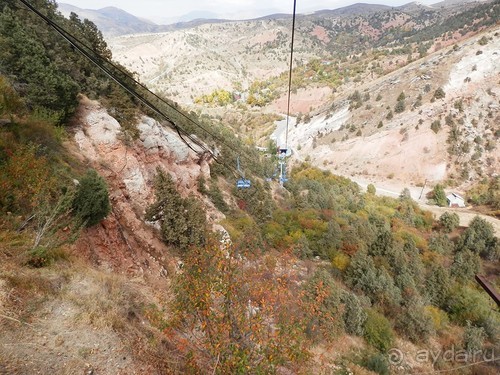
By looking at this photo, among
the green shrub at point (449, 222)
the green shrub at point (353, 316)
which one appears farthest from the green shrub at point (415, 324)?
the green shrub at point (449, 222)

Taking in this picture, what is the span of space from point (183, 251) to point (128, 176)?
295 inches

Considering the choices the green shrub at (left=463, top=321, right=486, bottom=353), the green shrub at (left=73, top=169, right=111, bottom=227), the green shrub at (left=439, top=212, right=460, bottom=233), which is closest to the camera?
the green shrub at (left=73, top=169, right=111, bottom=227)

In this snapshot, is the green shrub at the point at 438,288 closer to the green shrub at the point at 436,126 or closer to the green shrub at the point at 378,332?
the green shrub at the point at 378,332

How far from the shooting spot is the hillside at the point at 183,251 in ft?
24.8

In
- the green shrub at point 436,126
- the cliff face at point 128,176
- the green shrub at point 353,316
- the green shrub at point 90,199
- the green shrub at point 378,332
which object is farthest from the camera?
the green shrub at point 436,126

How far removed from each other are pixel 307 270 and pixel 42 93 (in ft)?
81.2

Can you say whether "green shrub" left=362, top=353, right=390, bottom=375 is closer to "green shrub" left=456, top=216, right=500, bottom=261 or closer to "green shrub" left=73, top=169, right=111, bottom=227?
"green shrub" left=73, top=169, right=111, bottom=227

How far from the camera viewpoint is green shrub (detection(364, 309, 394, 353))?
22078mm

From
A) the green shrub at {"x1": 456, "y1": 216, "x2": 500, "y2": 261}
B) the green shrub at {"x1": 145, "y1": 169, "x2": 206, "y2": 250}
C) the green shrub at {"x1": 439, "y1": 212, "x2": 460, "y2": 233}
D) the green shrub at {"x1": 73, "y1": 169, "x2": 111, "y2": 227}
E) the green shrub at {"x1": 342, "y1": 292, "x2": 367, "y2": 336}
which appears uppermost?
the green shrub at {"x1": 73, "y1": 169, "x2": 111, "y2": 227}

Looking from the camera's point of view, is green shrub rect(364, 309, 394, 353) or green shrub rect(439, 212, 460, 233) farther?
green shrub rect(439, 212, 460, 233)

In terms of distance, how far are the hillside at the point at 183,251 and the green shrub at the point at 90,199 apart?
0.06m

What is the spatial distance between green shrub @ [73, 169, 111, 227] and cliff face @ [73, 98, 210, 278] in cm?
94

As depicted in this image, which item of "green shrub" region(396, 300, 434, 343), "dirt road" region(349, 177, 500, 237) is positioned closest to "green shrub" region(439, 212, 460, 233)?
"dirt road" region(349, 177, 500, 237)

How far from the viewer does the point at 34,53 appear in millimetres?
19438
